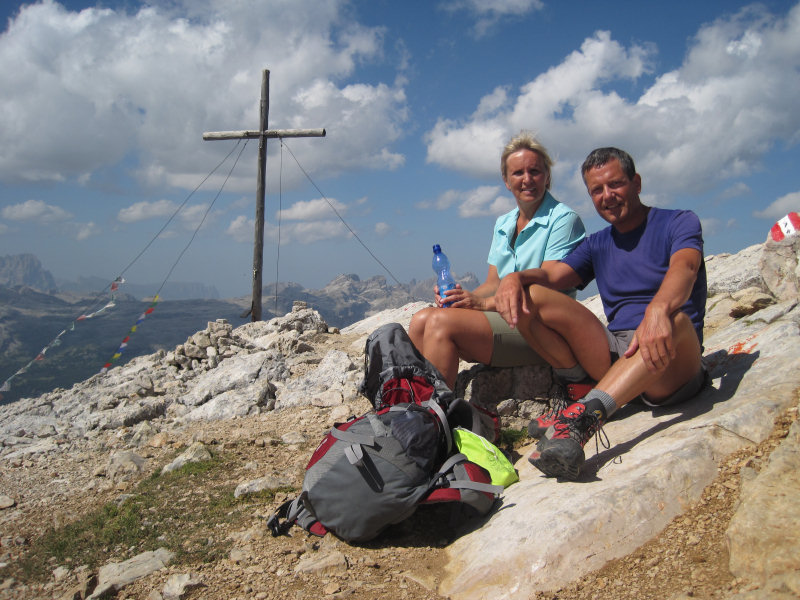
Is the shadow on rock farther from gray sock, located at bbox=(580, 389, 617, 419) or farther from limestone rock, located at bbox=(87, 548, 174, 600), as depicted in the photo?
limestone rock, located at bbox=(87, 548, 174, 600)

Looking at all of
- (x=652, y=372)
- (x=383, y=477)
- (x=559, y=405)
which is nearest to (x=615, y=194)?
(x=652, y=372)

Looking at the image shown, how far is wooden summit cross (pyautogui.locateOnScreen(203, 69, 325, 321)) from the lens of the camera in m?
13.4

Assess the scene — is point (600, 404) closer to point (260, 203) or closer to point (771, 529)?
point (771, 529)

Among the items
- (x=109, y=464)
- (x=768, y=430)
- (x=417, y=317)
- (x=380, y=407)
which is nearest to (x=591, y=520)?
(x=768, y=430)

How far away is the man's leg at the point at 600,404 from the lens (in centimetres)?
310

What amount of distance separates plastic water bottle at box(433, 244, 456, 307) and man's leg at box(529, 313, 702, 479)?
5.99 ft

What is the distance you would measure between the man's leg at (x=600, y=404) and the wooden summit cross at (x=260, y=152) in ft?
35.9

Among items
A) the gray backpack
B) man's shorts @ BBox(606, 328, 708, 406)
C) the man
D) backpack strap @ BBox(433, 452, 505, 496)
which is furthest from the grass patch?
man's shorts @ BBox(606, 328, 708, 406)

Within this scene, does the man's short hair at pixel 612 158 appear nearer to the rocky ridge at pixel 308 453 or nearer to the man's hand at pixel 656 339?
the man's hand at pixel 656 339

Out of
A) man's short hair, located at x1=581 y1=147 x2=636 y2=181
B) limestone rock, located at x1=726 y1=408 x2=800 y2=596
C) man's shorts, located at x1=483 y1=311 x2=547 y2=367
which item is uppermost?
man's short hair, located at x1=581 y1=147 x2=636 y2=181

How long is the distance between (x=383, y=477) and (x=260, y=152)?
11.9m

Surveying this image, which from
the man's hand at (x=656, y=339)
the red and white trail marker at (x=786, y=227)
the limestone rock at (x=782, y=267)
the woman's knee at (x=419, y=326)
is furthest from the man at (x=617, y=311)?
the red and white trail marker at (x=786, y=227)

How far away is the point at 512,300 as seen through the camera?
359 centimetres

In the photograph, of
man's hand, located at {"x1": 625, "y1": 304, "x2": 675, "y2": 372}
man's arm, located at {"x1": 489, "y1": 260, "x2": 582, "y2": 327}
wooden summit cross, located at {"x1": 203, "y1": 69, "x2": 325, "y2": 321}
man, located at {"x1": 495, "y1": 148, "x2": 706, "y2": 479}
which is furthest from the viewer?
wooden summit cross, located at {"x1": 203, "y1": 69, "x2": 325, "y2": 321}
